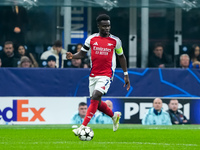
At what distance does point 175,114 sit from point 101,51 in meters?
5.49

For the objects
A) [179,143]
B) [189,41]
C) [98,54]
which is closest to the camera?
[179,143]

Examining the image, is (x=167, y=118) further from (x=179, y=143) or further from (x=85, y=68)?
(x=179, y=143)

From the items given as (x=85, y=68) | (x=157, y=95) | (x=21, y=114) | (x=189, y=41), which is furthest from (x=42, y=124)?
(x=189, y=41)

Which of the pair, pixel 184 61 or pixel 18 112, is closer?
pixel 18 112

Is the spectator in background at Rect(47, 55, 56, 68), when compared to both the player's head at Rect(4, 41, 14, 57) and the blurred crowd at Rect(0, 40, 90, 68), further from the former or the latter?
the player's head at Rect(4, 41, 14, 57)

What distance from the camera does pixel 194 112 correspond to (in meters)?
15.8

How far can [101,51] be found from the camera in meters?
10.6

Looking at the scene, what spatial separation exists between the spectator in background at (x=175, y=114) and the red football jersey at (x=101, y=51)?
5152 mm

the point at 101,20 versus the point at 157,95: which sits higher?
the point at 101,20

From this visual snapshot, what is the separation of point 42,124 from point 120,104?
6.39 feet

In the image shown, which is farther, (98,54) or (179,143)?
(98,54)

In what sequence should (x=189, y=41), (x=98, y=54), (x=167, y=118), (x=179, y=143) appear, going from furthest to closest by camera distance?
(x=189, y=41)
(x=167, y=118)
(x=98, y=54)
(x=179, y=143)

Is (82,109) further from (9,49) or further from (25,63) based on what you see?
(9,49)

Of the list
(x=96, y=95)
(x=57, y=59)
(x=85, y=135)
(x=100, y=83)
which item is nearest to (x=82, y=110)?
(x=57, y=59)
